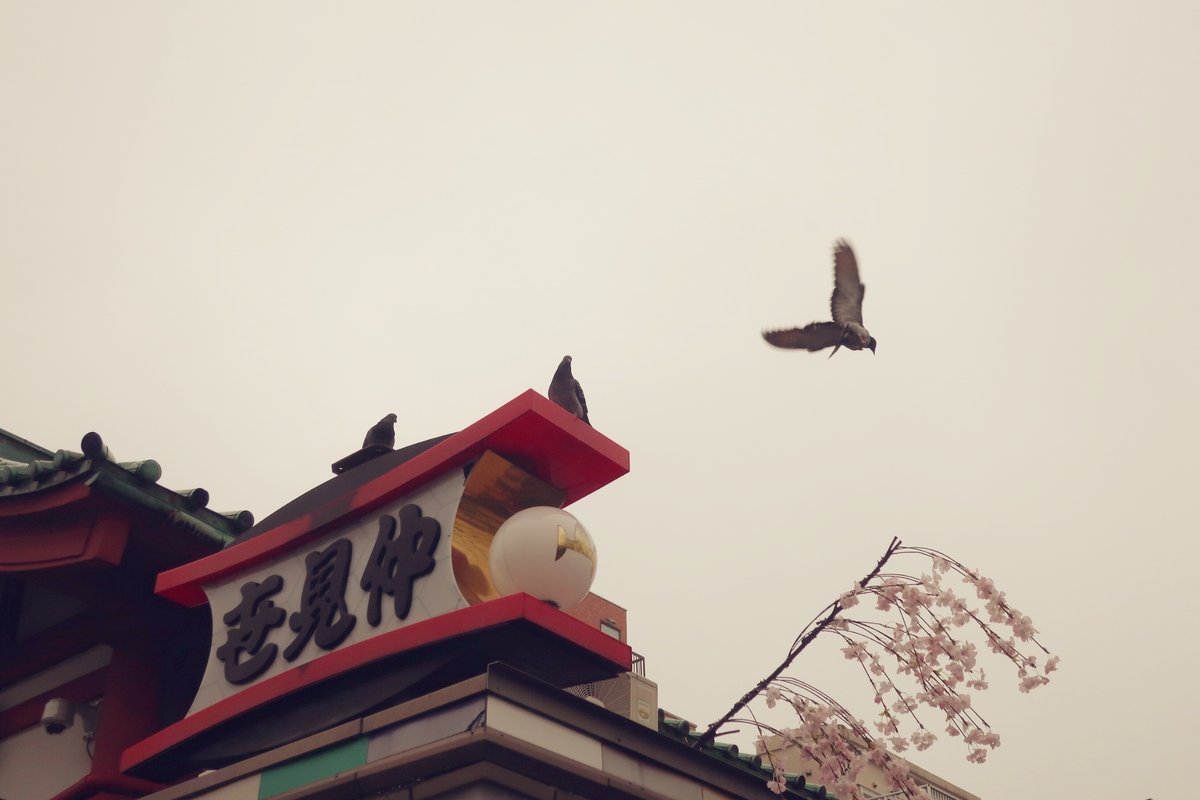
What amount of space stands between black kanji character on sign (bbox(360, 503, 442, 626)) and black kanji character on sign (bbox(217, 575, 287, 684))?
3.89ft

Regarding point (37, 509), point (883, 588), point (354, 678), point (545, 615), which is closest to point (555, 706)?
point (545, 615)

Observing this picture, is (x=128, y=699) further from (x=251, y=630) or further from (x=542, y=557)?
(x=542, y=557)

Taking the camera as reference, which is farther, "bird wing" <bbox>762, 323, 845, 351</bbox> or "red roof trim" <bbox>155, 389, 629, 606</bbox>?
"bird wing" <bbox>762, 323, 845, 351</bbox>

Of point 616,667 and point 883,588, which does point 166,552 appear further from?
point 883,588

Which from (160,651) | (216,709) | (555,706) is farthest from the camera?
(160,651)

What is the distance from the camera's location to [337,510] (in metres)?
9.22

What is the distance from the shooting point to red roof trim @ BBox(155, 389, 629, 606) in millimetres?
8430

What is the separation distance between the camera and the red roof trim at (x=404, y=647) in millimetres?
7668

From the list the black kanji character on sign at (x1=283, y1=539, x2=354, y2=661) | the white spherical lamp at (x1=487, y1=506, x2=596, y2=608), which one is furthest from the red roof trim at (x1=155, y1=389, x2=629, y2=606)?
the white spherical lamp at (x1=487, y1=506, x2=596, y2=608)

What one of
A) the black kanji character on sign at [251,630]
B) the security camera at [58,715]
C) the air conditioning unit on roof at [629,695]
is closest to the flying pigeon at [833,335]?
the black kanji character on sign at [251,630]

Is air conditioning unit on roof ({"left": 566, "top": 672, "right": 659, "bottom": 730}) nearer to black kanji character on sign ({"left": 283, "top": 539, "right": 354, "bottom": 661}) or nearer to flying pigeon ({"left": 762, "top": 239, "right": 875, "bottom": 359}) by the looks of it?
flying pigeon ({"left": 762, "top": 239, "right": 875, "bottom": 359})

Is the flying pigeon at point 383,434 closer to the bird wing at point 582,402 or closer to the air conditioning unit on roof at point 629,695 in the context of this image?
the bird wing at point 582,402

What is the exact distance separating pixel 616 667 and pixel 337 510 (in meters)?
2.86

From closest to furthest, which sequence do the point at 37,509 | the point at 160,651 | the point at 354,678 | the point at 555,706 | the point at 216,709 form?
the point at 555,706, the point at 354,678, the point at 216,709, the point at 37,509, the point at 160,651
